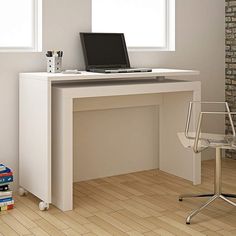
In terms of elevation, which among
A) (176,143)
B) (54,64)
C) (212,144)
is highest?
(54,64)

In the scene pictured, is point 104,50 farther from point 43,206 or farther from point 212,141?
point 43,206

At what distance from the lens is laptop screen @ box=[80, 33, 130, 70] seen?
13.4 feet

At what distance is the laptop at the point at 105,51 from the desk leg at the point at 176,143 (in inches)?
20.3

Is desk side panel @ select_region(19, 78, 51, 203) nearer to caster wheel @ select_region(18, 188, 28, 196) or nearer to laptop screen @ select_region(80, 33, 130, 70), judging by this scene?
caster wheel @ select_region(18, 188, 28, 196)

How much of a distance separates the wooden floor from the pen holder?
3.20ft

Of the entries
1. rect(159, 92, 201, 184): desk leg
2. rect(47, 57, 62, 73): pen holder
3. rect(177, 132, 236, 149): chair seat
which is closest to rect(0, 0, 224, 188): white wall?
rect(47, 57, 62, 73): pen holder

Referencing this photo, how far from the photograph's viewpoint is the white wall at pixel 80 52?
3.86 m

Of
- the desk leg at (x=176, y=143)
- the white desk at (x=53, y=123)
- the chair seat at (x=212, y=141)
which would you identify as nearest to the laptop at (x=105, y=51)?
the white desk at (x=53, y=123)

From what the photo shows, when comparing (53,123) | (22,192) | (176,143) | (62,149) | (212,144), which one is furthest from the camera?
(176,143)

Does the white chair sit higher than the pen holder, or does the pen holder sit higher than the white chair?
the pen holder

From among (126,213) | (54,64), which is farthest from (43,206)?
(54,64)

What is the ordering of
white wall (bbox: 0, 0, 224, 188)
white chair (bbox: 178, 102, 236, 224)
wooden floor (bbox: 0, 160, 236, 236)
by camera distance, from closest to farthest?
wooden floor (bbox: 0, 160, 236, 236) → white chair (bbox: 178, 102, 236, 224) → white wall (bbox: 0, 0, 224, 188)

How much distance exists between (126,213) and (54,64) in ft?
3.95

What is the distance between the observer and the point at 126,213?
11.4 feet
